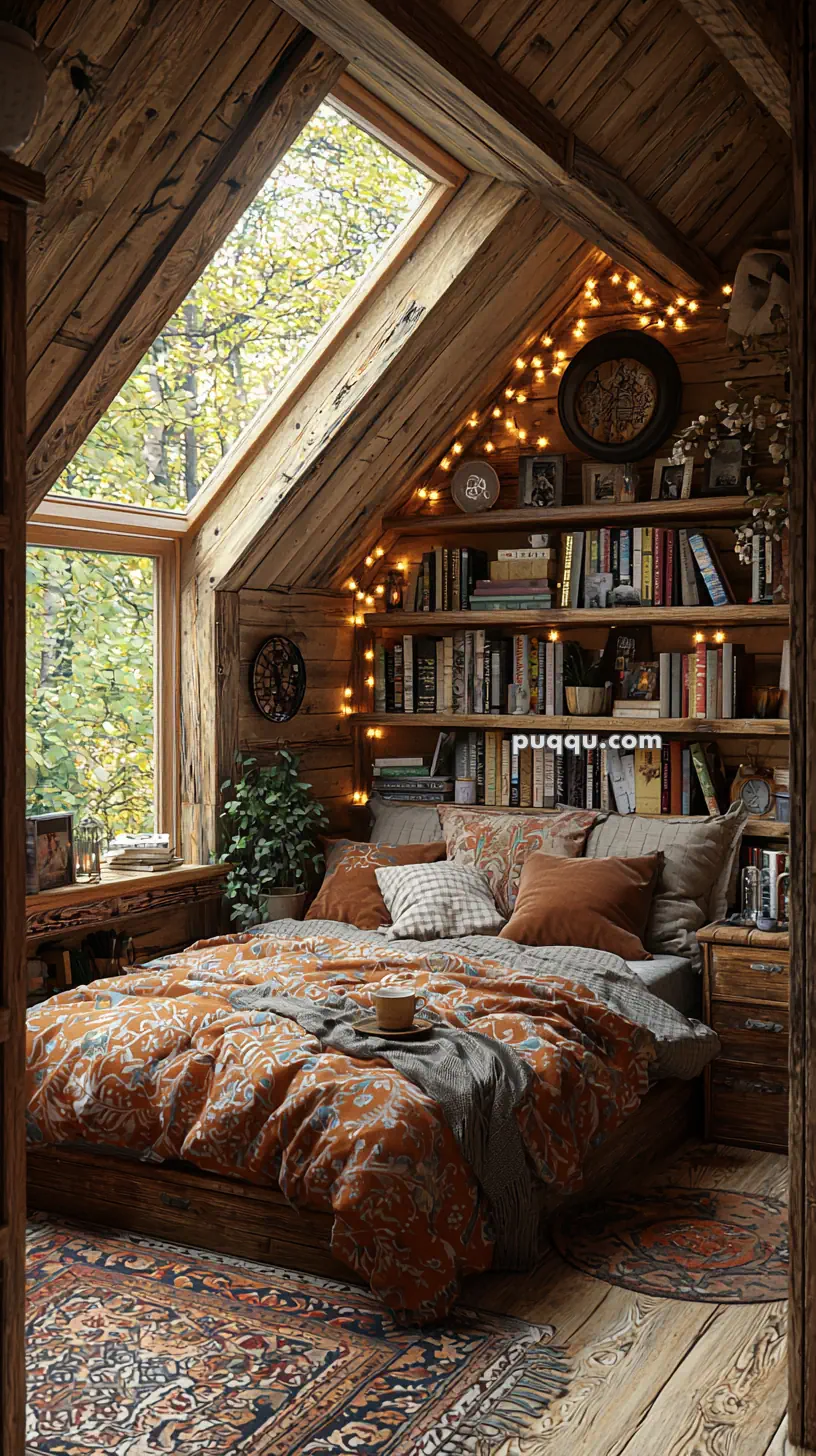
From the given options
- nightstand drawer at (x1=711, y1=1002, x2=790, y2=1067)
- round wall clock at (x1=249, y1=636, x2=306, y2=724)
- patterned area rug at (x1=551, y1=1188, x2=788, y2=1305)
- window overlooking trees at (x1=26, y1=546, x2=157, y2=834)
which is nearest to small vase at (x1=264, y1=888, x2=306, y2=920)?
window overlooking trees at (x1=26, y1=546, x2=157, y2=834)

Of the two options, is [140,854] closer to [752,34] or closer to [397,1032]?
[397,1032]

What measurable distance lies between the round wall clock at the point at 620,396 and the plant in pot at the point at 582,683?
30.5 inches

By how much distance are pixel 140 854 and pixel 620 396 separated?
8.29 ft

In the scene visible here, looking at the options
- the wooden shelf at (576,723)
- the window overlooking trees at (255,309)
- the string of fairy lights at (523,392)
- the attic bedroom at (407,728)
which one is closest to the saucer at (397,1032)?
the attic bedroom at (407,728)

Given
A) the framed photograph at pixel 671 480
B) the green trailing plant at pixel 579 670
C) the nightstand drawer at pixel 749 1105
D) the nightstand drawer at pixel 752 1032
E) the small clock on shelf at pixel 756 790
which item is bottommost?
the nightstand drawer at pixel 749 1105

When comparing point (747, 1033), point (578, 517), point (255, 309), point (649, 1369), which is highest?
point (255, 309)

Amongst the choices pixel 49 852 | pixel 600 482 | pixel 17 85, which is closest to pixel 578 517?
pixel 600 482

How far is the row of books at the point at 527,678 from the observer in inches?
191

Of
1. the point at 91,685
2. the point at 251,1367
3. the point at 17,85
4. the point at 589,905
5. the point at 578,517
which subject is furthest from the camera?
the point at 578,517

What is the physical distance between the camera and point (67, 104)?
293cm

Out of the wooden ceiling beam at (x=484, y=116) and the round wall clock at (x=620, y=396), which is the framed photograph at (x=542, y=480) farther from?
the wooden ceiling beam at (x=484, y=116)

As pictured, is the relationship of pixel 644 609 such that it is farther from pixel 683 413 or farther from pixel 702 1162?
pixel 702 1162

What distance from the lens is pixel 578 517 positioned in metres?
5.13

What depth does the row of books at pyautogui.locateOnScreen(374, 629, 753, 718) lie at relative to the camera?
4844 mm
